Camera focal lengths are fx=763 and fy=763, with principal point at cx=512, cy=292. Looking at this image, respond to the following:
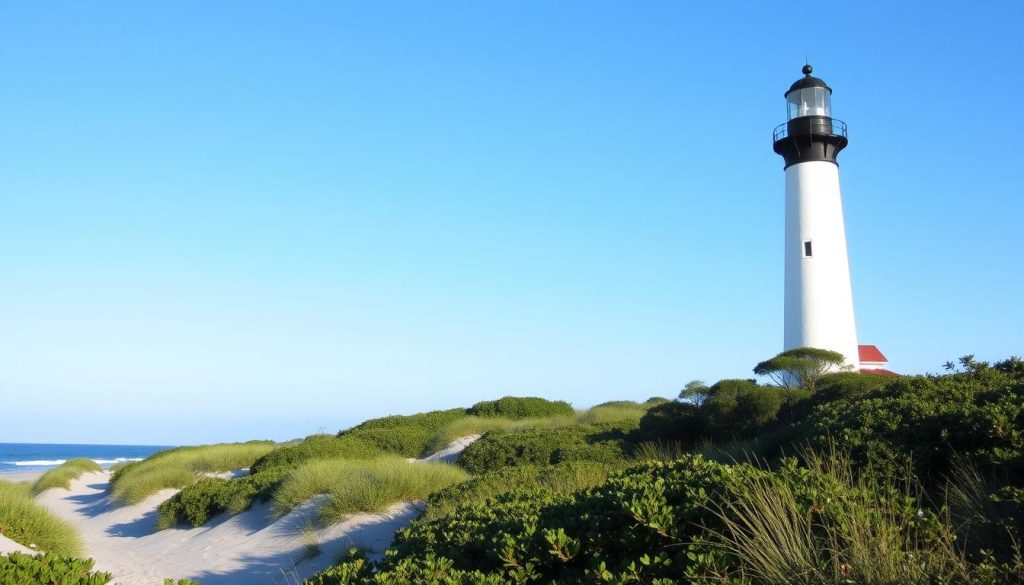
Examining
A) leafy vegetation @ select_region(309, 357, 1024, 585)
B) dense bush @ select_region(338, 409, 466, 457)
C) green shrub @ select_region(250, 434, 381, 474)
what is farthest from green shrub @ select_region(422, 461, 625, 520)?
dense bush @ select_region(338, 409, 466, 457)

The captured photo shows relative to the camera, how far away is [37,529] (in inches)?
403

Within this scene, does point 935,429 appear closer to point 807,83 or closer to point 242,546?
point 242,546

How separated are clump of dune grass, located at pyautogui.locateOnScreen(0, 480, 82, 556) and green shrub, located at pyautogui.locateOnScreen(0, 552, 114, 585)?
4673 millimetres

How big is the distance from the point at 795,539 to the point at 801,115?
67.2 ft

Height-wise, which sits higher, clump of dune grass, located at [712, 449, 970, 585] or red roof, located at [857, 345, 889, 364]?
red roof, located at [857, 345, 889, 364]

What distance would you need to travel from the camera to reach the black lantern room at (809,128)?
22312 millimetres

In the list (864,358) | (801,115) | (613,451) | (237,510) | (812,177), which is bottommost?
(237,510)

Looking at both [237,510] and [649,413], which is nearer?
[237,510]

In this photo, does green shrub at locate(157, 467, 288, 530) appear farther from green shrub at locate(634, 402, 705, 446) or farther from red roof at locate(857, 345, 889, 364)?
red roof at locate(857, 345, 889, 364)

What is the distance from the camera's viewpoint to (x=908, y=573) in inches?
163

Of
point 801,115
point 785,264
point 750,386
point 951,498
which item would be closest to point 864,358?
point 785,264

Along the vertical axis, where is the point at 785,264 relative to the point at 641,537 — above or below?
above

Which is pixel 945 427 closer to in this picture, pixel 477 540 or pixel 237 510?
pixel 477 540

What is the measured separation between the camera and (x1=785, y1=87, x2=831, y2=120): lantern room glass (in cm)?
2272
